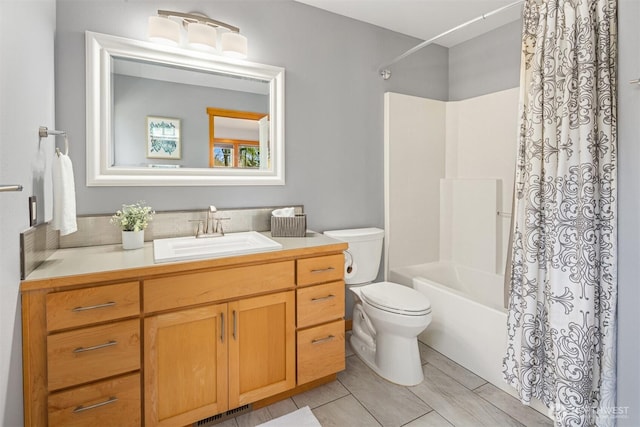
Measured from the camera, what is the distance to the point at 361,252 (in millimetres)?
2305

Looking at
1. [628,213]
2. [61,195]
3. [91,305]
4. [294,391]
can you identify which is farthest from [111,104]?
[628,213]

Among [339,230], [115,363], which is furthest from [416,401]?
[115,363]

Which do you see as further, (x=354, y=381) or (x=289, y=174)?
(x=289, y=174)

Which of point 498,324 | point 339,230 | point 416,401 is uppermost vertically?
point 339,230

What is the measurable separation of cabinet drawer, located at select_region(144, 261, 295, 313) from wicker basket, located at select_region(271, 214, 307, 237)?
35 cm

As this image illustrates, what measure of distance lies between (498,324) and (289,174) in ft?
5.33

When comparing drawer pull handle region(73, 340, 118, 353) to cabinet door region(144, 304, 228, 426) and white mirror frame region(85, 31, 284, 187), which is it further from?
white mirror frame region(85, 31, 284, 187)

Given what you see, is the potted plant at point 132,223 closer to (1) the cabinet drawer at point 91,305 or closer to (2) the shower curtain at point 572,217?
(1) the cabinet drawer at point 91,305

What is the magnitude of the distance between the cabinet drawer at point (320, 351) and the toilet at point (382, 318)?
29 centimetres

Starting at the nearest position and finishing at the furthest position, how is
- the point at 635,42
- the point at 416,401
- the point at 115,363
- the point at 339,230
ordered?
the point at 635,42
the point at 115,363
the point at 416,401
the point at 339,230

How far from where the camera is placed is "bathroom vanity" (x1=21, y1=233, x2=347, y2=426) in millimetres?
1153

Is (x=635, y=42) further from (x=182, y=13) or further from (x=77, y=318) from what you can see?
(x=77, y=318)

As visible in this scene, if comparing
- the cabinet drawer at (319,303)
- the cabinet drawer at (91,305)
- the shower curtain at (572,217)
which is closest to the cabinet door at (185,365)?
the cabinet drawer at (91,305)

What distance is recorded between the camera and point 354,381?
190 centimetres
